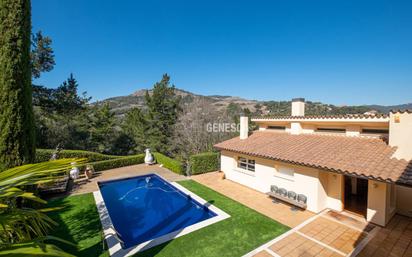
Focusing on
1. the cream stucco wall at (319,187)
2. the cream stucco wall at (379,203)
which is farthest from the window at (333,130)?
the cream stucco wall at (379,203)

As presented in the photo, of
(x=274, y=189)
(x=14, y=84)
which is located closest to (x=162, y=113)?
(x=274, y=189)

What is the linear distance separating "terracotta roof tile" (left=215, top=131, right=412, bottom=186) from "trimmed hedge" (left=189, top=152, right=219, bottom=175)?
163 inches

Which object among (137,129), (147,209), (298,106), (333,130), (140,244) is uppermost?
(298,106)

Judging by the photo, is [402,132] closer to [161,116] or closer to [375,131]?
[375,131]

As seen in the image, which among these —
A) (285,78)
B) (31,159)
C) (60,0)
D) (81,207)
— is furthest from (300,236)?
(285,78)

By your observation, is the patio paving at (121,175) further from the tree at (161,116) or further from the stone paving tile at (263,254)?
the stone paving tile at (263,254)

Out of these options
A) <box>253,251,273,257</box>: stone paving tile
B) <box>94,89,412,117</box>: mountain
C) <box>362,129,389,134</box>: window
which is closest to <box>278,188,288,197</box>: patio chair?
<box>253,251,273,257</box>: stone paving tile

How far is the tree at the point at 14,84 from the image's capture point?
7543 millimetres

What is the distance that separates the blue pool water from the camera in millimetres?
11516

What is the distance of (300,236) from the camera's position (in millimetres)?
9727

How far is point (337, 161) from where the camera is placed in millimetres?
11297

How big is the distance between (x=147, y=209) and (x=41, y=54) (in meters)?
22.1

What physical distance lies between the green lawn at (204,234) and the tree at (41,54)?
18082 millimetres

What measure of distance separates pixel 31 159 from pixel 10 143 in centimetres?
111
